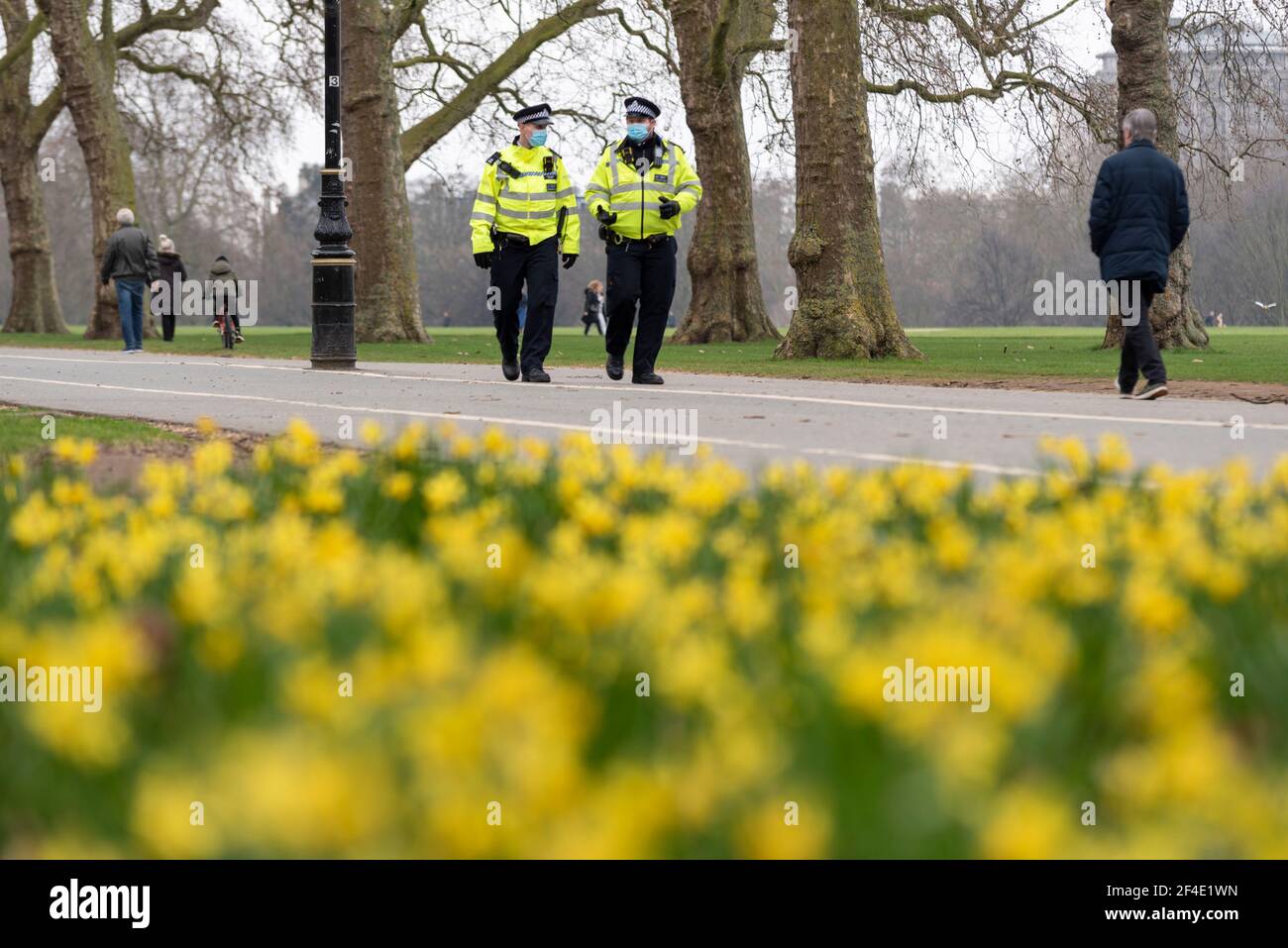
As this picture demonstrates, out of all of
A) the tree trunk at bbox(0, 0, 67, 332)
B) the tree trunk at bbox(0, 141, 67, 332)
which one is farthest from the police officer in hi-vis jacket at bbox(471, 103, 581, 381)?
the tree trunk at bbox(0, 0, 67, 332)

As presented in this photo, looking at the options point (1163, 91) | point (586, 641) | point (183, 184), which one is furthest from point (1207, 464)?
point (183, 184)

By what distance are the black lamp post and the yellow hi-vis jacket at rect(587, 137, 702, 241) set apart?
4221 millimetres

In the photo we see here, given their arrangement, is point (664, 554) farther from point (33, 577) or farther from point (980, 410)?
point (980, 410)

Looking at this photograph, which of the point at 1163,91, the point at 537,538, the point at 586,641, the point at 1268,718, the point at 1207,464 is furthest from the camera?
the point at 1163,91

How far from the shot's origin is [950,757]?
77.1 inches

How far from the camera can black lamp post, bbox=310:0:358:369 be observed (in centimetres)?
1647

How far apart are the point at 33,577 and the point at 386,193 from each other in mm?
25142

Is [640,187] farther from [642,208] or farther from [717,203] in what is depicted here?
[717,203]

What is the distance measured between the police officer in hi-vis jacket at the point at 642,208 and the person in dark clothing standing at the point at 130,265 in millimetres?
13539

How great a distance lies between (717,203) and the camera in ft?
91.5

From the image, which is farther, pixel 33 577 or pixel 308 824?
pixel 33 577

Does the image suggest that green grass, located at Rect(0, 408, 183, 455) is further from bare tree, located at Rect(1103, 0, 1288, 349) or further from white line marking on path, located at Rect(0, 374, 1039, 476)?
bare tree, located at Rect(1103, 0, 1288, 349)

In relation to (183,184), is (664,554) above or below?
below

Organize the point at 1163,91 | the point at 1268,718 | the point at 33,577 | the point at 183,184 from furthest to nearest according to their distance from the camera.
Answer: the point at 183,184 → the point at 1163,91 → the point at 33,577 → the point at 1268,718
